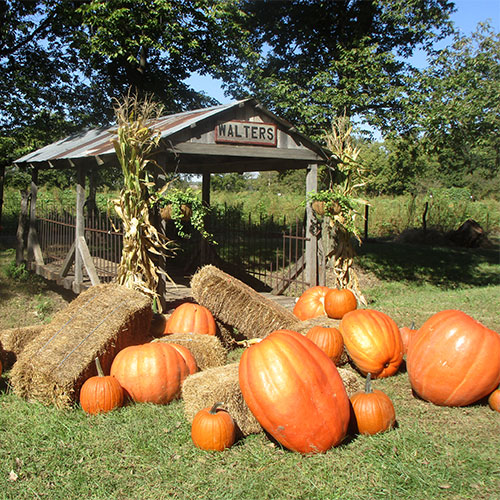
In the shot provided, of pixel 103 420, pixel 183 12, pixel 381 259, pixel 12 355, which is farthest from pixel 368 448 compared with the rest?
pixel 183 12

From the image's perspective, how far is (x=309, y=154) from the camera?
943cm

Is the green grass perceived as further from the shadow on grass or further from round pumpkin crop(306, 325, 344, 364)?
the shadow on grass

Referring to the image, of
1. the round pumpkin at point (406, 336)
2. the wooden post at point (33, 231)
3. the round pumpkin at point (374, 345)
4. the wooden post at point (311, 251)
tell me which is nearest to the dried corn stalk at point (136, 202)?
the round pumpkin at point (374, 345)

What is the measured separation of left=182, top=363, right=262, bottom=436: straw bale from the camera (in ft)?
15.2

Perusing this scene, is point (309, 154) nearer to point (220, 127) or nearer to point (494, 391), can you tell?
point (220, 127)

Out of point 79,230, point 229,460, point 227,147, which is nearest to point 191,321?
point 229,460

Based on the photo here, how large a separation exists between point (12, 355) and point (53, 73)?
13210mm

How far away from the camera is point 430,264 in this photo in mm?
17109

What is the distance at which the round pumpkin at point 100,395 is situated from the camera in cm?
502

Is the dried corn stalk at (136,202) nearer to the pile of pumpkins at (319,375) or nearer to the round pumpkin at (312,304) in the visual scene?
the pile of pumpkins at (319,375)

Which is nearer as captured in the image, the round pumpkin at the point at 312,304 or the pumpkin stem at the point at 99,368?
the pumpkin stem at the point at 99,368

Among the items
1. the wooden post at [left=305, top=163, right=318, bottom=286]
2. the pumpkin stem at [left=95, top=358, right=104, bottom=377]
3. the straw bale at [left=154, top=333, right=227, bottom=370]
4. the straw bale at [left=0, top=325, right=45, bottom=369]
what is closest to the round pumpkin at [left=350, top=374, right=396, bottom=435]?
the straw bale at [left=154, top=333, right=227, bottom=370]

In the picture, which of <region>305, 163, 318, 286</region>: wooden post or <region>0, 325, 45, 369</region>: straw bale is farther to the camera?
<region>305, 163, 318, 286</region>: wooden post

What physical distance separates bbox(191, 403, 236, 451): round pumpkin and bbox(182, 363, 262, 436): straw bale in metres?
0.23
